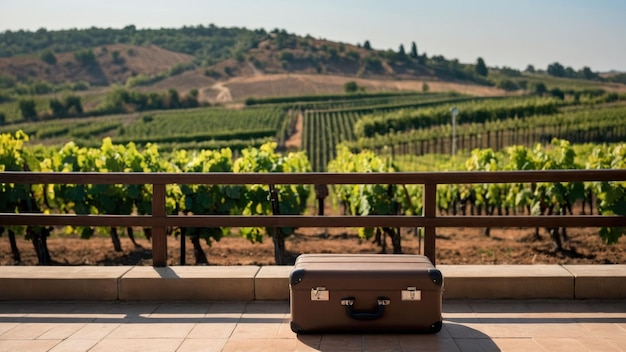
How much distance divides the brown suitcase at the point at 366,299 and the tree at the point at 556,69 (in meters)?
178

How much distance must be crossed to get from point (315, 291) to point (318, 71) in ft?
497

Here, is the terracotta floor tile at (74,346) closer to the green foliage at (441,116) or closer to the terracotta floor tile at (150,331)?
the terracotta floor tile at (150,331)

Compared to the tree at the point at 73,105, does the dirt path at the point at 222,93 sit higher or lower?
higher

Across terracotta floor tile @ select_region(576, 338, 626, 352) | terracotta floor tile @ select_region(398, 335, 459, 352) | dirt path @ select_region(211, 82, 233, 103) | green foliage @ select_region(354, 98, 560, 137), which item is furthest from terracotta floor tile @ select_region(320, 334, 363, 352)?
dirt path @ select_region(211, 82, 233, 103)

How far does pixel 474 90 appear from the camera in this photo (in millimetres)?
130750

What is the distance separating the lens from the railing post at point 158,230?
18.5 ft

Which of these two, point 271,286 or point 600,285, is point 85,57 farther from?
point 600,285

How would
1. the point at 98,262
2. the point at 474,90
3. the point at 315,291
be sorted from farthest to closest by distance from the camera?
the point at 474,90 < the point at 98,262 < the point at 315,291

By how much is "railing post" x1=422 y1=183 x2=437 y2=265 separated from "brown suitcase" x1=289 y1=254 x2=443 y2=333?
0.98m

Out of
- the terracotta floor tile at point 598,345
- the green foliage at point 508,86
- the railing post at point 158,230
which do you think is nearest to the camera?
the terracotta floor tile at point 598,345

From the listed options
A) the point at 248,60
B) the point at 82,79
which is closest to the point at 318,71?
the point at 248,60

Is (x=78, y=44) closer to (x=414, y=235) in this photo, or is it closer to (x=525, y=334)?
(x=414, y=235)

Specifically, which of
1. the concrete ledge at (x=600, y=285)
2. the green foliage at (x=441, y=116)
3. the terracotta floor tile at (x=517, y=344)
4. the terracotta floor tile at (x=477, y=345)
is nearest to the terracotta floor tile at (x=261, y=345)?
the terracotta floor tile at (x=477, y=345)

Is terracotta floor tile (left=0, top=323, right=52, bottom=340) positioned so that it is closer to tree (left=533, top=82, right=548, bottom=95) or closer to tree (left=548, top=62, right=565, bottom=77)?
tree (left=533, top=82, right=548, bottom=95)
